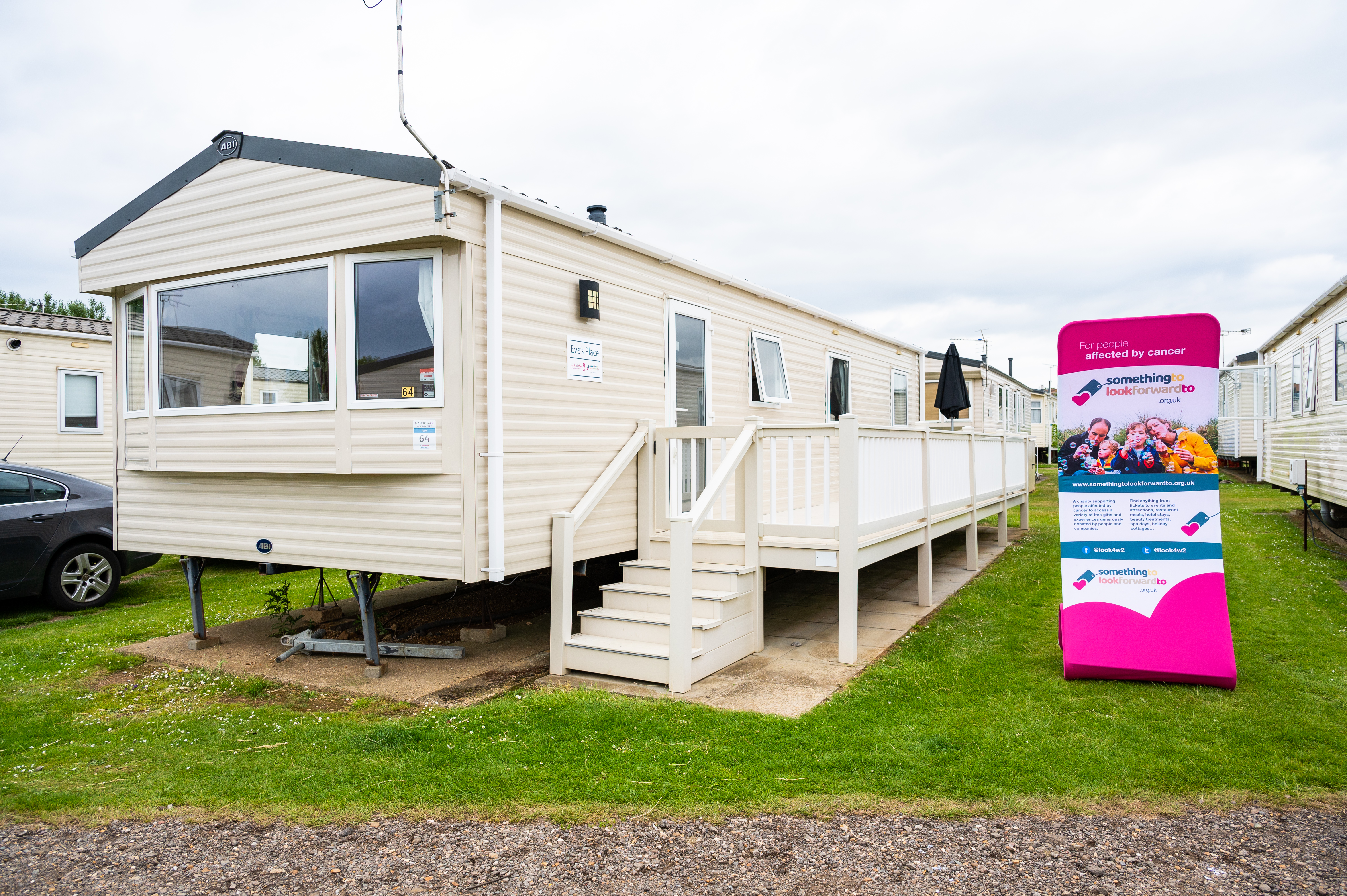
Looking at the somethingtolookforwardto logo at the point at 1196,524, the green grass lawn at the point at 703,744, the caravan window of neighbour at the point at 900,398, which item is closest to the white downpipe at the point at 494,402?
the green grass lawn at the point at 703,744

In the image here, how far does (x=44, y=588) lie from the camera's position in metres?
8.03

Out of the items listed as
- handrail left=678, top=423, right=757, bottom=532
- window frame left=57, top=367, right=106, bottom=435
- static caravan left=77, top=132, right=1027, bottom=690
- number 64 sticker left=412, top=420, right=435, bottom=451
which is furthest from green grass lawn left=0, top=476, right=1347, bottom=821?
window frame left=57, top=367, right=106, bottom=435

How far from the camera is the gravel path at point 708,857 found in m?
2.72

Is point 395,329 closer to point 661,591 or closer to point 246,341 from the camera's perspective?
point 246,341

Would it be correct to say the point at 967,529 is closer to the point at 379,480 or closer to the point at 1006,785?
the point at 1006,785

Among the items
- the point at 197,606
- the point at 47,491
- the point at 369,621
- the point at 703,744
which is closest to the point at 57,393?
the point at 47,491

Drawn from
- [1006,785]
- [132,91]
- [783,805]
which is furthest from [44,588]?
[1006,785]

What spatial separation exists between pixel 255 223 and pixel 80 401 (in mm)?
9024

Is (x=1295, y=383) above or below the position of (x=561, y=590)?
above

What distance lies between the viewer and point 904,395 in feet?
42.8

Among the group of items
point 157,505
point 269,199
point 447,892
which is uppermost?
point 269,199

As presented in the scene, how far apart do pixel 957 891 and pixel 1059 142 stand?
10.8 meters

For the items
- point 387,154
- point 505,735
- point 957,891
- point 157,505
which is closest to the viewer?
point 957,891

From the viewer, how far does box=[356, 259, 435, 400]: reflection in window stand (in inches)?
200
